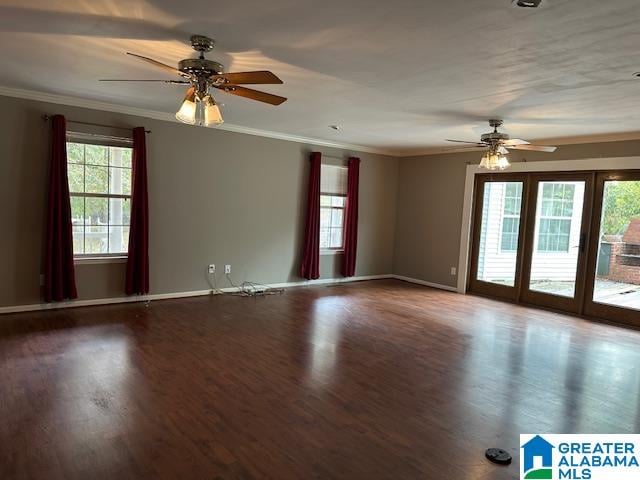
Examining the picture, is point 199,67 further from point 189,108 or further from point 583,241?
point 583,241

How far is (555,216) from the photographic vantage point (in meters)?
6.30

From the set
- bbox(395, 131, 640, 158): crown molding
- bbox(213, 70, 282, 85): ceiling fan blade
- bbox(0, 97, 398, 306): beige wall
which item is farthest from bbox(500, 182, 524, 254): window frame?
bbox(213, 70, 282, 85): ceiling fan blade

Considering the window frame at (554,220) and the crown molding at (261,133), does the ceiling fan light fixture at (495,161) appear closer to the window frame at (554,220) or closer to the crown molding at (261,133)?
the crown molding at (261,133)

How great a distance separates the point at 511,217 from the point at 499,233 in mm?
328

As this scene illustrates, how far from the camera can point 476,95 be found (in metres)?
4.02

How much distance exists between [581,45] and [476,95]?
1.32 m

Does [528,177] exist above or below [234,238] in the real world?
above

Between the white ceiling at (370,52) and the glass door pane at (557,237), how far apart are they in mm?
1311

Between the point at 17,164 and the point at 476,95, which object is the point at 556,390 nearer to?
the point at 476,95

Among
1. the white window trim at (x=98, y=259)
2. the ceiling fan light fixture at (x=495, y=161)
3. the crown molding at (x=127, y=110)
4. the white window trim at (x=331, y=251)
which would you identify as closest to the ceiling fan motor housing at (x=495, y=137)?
the ceiling fan light fixture at (x=495, y=161)

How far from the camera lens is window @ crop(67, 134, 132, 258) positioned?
17.1 feet

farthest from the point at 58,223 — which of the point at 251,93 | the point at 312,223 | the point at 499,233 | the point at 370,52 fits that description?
the point at 499,233

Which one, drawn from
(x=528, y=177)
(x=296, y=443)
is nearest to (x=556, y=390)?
(x=296, y=443)

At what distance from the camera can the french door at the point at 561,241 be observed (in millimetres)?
5641
